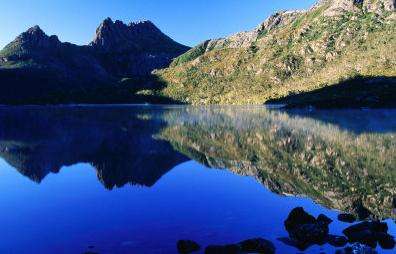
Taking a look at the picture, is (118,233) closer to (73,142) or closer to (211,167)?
(211,167)

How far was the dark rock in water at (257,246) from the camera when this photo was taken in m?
29.7

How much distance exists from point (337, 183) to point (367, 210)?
1245cm

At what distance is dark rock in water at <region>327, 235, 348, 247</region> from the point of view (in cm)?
3159

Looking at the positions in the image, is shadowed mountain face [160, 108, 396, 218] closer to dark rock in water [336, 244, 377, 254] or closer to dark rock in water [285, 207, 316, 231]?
dark rock in water [285, 207, 316, 231]

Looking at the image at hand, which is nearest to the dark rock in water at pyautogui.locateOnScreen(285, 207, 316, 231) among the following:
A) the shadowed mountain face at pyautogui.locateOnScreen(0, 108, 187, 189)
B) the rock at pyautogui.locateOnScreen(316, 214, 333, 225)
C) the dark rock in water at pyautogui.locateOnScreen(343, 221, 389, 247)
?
the rock at pyautogui.locateOnScreen(316, 214, 333, 225)

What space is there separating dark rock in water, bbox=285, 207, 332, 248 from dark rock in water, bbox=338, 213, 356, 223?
1555 millimetres

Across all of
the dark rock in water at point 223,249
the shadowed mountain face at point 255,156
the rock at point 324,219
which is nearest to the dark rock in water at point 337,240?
the rock at point 324,219

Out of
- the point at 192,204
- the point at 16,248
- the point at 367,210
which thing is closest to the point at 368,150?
the point at 367,210

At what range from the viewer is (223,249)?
29.3m

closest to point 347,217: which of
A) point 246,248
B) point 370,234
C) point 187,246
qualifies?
point 370,234

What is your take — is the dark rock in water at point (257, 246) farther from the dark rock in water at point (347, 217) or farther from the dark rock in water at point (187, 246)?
the dark rock in water at point (347, 217)

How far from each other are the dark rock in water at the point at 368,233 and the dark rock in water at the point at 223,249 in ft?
Answer: 28.6

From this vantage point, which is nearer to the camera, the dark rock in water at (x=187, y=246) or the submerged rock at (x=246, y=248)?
the submerged rock at (x=246, y=248)

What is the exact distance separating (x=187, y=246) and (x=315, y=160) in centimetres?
4429
